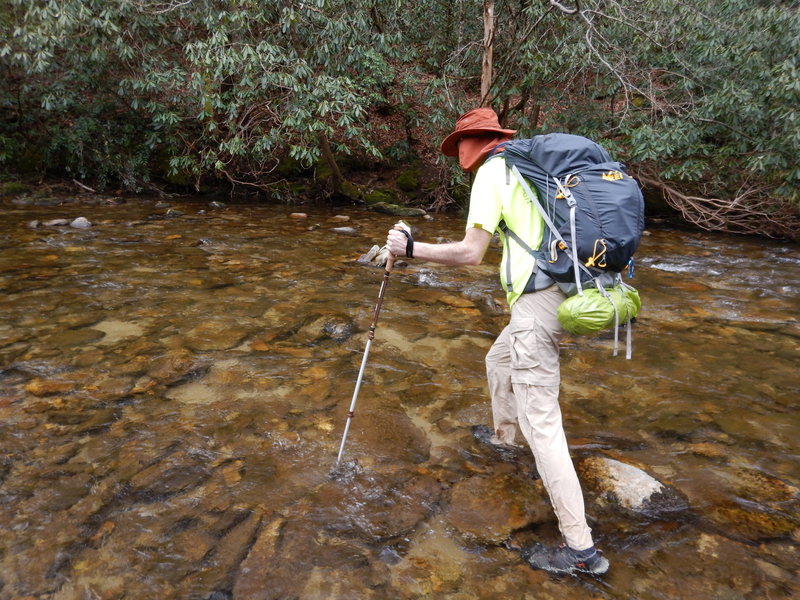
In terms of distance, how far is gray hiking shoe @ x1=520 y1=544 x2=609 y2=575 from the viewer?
293 centimetres

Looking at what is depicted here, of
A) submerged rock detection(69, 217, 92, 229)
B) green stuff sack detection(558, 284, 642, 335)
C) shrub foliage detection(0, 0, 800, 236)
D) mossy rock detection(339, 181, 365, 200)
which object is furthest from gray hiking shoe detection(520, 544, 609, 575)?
mossy rock detection(339, 181, 365, 200)

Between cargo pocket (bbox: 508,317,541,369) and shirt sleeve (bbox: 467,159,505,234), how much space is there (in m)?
0.52

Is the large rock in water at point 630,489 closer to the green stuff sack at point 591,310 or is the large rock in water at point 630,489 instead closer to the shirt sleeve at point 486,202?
the green stuff sack at point 591,310

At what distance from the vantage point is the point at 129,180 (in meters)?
15.1

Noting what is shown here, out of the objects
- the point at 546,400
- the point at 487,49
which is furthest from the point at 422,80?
the point at 546,400

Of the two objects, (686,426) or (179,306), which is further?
(179,306)

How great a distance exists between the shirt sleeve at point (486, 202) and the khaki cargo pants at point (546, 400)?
0.46 m

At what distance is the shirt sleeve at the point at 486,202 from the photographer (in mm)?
2941

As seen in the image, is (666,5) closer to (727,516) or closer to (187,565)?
(727,516)

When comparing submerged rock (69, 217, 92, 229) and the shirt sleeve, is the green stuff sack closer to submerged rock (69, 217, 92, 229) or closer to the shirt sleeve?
the shirt sleeve

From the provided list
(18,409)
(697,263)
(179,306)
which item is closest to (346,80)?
(179,306)

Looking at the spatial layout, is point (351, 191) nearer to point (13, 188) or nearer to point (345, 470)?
point (13, 188)

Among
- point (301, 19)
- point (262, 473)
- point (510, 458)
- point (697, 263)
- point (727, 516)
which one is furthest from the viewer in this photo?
point (301, 19)

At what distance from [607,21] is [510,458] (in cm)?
1082
